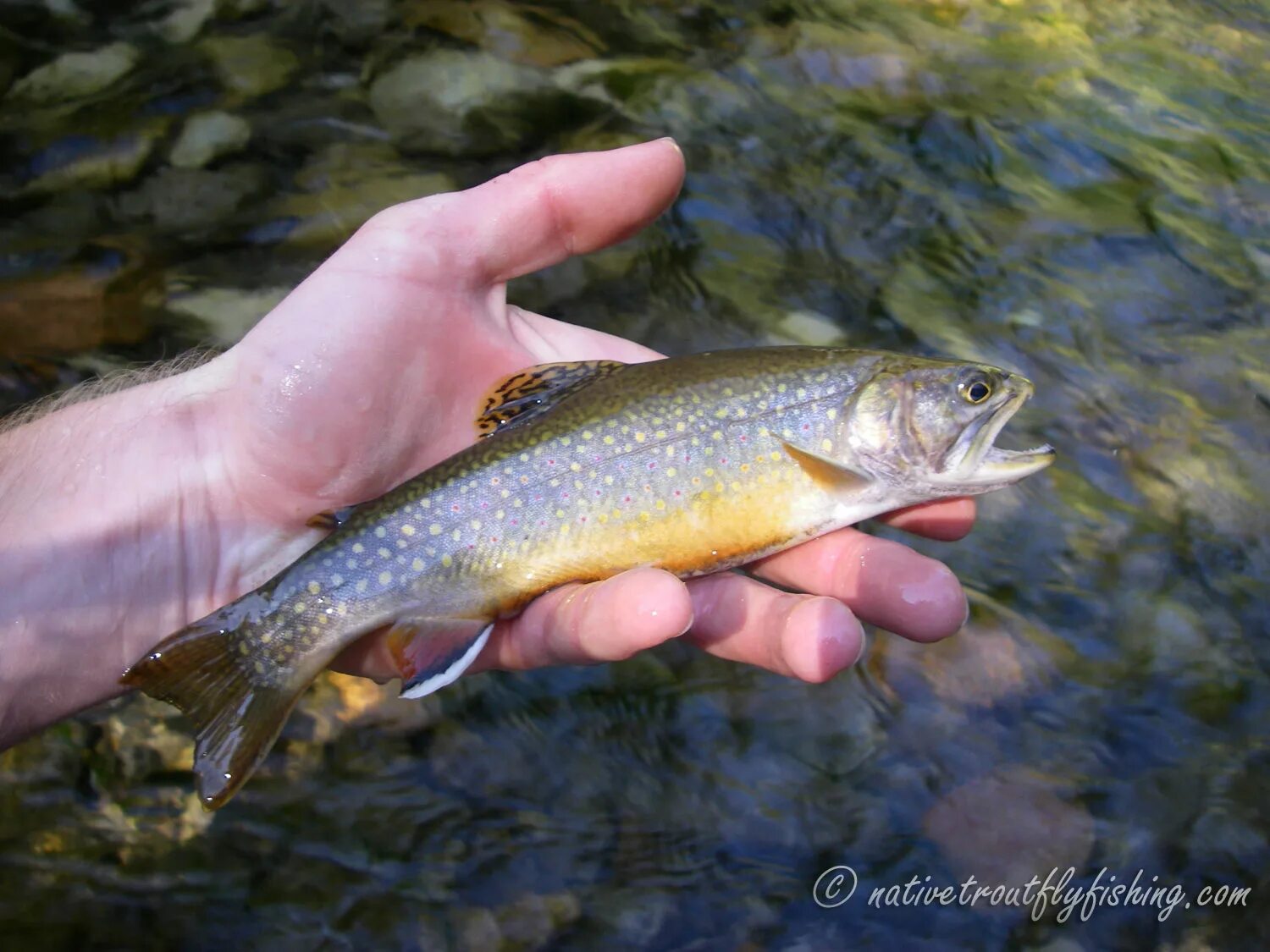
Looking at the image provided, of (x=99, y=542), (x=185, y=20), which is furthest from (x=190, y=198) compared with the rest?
(x=99, y=542)

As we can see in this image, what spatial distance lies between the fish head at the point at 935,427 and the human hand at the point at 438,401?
0.87 feet

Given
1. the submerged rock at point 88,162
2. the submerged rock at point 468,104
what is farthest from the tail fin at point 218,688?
the submerged rock at point 468,104

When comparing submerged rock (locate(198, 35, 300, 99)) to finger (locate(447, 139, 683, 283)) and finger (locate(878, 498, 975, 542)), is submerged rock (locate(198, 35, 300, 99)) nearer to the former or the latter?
finger (locate(447, 139, 683, 283))

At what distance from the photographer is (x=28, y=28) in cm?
581

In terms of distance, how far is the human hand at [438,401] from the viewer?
124 inches

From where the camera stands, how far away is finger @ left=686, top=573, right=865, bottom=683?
2.84m

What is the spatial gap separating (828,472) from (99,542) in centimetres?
232

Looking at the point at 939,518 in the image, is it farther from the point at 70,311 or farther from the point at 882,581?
the point at 70,311

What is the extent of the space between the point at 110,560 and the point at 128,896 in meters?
1.41

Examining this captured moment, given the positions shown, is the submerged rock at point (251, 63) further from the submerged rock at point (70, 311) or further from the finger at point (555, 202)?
the finger at point (555, 202)

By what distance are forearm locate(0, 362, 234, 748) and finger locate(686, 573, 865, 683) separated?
1.63m

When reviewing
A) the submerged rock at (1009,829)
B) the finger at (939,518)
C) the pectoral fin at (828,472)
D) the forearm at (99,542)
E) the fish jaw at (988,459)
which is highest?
the fish jaw at (988,459)

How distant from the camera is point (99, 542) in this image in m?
3.30

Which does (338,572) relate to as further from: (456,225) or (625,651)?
(456,225)
